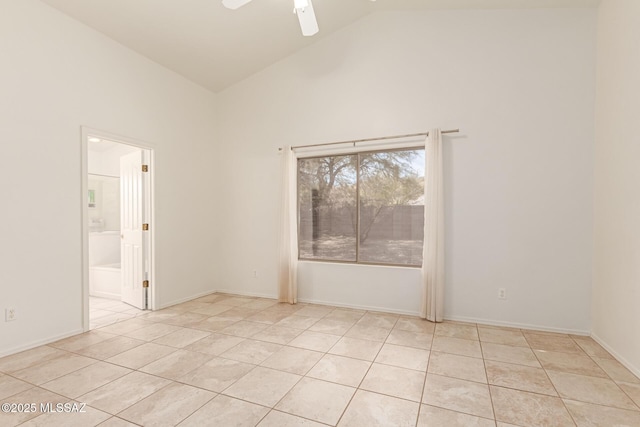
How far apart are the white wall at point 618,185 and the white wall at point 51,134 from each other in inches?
197

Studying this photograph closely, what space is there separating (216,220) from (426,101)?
11.8 ft

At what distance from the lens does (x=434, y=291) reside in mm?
3656

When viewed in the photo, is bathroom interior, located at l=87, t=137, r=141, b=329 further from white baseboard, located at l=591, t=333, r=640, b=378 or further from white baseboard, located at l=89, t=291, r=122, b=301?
white baseboard, located at l=591, t=333, r=640, b=378

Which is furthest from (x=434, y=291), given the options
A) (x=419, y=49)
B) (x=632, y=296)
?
(x=419, y=49)

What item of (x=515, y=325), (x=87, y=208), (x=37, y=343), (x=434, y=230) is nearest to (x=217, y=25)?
(x=87, y=208)

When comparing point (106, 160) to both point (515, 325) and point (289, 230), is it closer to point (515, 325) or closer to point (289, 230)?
point (289, 230)

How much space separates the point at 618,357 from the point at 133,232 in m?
5.53

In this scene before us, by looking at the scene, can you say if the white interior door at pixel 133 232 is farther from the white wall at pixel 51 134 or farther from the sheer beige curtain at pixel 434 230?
the sheer beige curtain at pixel 434 230

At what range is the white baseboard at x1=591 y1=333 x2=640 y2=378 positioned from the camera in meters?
2.45

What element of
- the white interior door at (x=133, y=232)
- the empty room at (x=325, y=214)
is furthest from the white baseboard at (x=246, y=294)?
the white interior door at (x=133, y=232)

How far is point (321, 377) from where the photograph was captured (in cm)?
242

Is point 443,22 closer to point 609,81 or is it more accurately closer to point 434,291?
point 609,81

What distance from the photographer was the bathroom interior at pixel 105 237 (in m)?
4.20

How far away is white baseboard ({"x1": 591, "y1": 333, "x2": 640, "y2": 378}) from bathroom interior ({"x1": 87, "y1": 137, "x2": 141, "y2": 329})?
5.13 metres
